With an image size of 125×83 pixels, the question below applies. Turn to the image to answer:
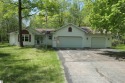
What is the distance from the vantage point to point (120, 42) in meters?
52.5

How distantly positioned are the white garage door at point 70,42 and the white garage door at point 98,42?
2.41 meters

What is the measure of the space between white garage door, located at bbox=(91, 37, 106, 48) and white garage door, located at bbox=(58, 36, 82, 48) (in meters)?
2.41

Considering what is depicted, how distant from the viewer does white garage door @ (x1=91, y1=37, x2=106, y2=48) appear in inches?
1561

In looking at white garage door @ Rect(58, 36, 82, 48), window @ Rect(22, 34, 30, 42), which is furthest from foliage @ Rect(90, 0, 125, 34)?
window @ Rect(22, 34, 30, 42)

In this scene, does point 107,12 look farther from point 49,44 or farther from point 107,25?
point 49,44

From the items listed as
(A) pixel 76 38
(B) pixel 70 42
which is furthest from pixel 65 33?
→ (A) pixel 76 38

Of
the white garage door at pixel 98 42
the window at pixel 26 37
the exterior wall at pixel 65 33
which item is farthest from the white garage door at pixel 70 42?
the window at pixel 26 37

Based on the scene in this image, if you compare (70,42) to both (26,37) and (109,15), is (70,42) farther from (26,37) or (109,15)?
(109,15)

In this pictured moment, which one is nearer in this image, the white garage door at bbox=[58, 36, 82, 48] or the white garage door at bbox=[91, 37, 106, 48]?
the white garage door at bbox=[58, 36, 82, 48]

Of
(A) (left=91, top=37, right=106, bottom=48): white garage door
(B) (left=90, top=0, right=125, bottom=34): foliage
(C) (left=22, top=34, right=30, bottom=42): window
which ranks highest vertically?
(B) (left=90, top=0, right=125, bottom=34): foliage

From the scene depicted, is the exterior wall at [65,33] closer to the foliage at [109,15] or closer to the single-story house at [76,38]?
the single-story house at [76,38]

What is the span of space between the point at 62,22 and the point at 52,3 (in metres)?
24.1

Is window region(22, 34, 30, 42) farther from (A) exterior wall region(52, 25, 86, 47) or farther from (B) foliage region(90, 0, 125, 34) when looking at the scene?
(B) foliage region(90, 0, 125, 34)

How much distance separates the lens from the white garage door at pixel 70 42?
3881cm
